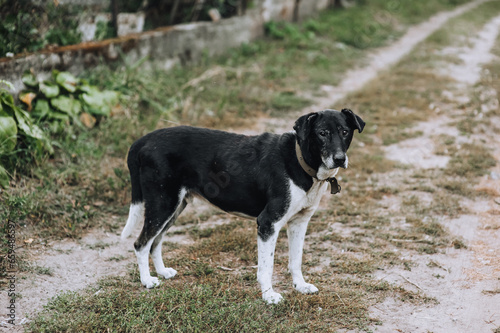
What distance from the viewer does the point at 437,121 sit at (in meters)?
8.24

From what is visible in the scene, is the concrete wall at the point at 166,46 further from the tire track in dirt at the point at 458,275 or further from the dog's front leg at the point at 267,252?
the tire track in dirt at the point at 458,275

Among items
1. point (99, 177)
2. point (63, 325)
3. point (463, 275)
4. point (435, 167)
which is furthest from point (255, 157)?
point (435, 167)

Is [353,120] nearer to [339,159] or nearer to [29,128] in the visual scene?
[339,159]

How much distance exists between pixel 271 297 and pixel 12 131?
3.34 m

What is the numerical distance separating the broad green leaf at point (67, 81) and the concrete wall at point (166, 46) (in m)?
0.30

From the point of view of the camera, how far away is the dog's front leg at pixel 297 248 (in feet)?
12.8

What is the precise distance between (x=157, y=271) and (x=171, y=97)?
14.0 feet

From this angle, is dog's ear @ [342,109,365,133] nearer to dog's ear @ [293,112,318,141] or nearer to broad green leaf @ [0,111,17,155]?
dog's ear @ [293,112,318,141]

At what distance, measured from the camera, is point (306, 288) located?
392 cm

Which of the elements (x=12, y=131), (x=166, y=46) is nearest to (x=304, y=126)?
(x=12, y=131)

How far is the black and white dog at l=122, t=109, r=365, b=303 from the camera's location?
362 centimetres

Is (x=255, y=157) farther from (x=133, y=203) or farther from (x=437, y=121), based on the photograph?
(x=437, y=121)

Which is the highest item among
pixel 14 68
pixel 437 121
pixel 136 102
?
pixel 14 68

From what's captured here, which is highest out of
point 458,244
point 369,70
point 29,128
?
point 29,128
